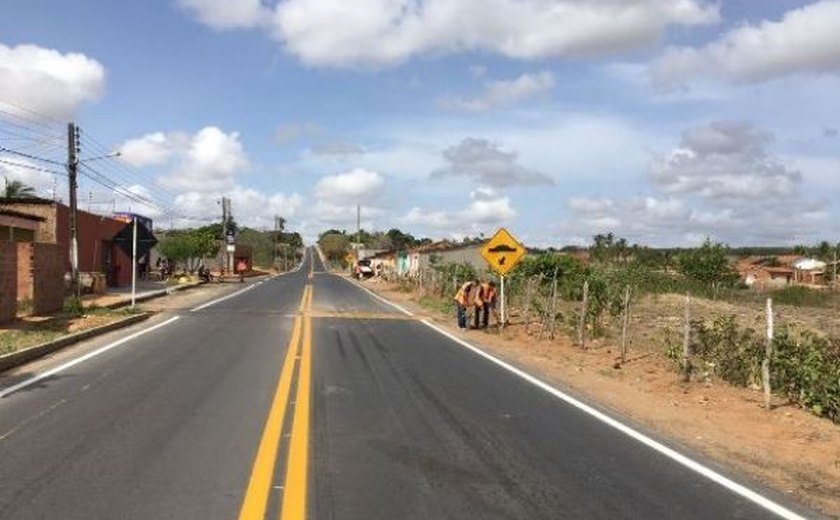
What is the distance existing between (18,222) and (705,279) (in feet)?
149

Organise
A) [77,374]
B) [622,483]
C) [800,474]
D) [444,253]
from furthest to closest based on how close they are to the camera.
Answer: [444,253] → [77,374] → [800,474] → [622,483]

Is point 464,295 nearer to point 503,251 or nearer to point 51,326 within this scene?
point 503,251

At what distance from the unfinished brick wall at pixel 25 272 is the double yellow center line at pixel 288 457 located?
491 inches

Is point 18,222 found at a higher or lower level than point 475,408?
higher

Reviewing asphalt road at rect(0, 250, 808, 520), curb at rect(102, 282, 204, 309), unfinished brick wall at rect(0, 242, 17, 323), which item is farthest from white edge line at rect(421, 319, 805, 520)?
curb at rect(102, 282, 204, 309)

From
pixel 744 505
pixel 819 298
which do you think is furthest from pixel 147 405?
pixel 819 298

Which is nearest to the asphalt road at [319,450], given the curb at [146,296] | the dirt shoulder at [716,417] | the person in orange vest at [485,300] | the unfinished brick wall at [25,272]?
the dirt shoulder at [716,417]

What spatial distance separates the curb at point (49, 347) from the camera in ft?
46.5

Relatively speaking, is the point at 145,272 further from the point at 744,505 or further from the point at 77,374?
the point at 744,505

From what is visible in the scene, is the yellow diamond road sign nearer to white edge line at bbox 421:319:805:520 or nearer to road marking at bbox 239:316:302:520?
white edge line at bbox 421:319:805:520

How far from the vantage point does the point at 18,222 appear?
33312 mm

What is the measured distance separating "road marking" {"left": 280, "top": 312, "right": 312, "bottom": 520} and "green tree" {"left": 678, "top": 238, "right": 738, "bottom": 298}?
53327mm

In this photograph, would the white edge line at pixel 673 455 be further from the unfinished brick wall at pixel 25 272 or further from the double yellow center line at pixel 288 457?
the unfinished brick wall at pixel 25 272

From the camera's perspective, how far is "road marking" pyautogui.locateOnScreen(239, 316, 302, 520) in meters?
6.10
